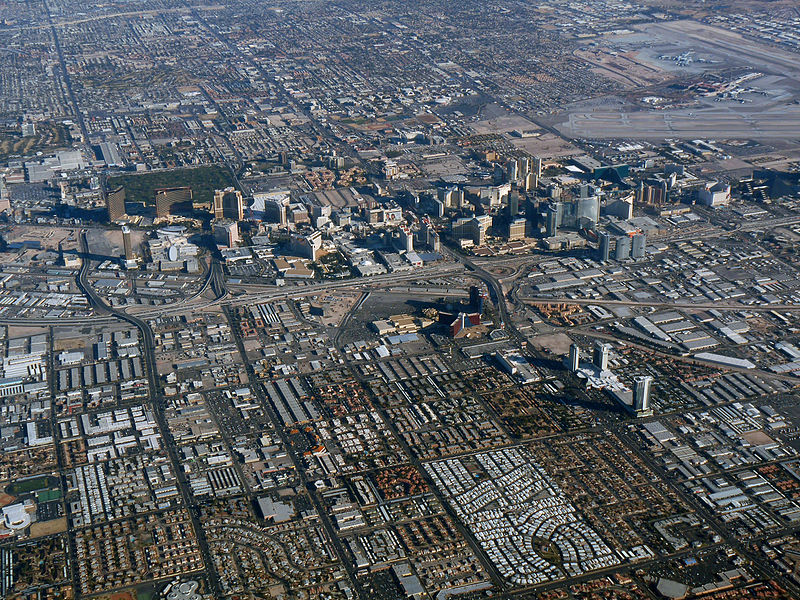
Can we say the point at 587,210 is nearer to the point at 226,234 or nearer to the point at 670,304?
the point at 670,304

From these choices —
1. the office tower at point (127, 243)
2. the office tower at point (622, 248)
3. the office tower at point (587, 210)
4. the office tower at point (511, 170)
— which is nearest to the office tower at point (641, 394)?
the office tower at point (622, 248)

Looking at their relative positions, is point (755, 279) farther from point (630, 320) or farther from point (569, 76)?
point (569, 76)

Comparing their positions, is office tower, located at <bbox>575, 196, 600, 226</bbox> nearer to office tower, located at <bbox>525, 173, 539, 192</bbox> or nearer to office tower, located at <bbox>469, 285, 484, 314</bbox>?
office tower, located at <bbox>525, 173, 539, 192</bbox>

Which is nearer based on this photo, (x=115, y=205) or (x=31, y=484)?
(x=31, y=484)

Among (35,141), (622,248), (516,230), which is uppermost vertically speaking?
(622,248)

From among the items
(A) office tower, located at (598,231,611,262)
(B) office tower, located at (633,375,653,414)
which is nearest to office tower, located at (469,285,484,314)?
(A) office tower, located at (598,231,611,262)

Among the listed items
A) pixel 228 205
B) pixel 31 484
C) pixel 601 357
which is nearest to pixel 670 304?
pixel 601 357
